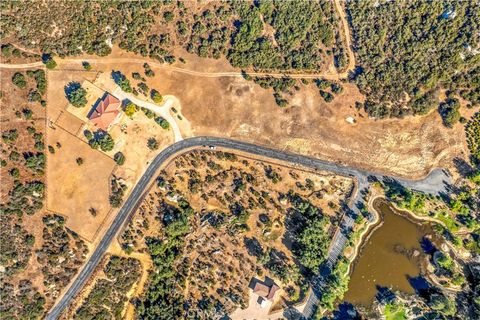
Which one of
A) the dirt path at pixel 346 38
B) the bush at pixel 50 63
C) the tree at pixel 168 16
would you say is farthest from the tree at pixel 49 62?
the dirt path at pixel 346 38

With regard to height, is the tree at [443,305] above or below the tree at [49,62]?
below

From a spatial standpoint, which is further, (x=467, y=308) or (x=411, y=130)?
(x=411, y=130)

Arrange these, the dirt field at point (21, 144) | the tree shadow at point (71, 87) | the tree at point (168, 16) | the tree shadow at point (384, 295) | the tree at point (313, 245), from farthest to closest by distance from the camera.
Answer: the tree at point (168, 16) → the tree shadow at point (71, 87) → the tree shadow at point (384, 295) → the tree at point (313, 245) → the dirt field at point (21, 144)

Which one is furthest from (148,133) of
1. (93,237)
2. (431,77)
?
(431,77)

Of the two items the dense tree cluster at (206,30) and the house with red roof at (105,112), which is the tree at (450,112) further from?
the house with red roof at (105,112)

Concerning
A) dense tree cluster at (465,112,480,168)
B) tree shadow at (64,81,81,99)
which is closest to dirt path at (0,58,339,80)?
tree shadow at (64,81,81,99)

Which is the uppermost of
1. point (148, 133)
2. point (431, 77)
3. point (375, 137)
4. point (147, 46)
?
point (431, 77)

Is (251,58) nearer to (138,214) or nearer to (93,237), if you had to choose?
(138,214)
